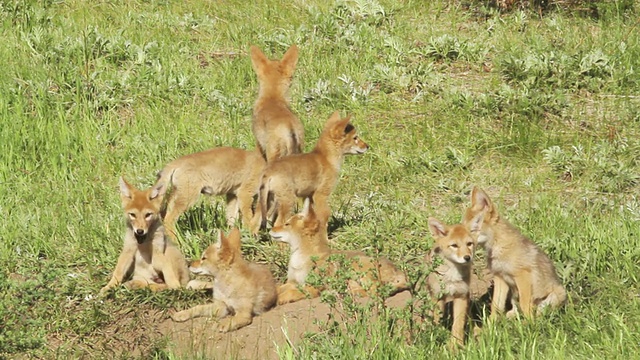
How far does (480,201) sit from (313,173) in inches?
79.8

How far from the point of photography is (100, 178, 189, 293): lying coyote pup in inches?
332

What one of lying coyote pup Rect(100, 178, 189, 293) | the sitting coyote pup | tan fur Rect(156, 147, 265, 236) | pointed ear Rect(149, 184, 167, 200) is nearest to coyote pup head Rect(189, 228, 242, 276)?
lying coyote pup Rect(100, 178, 189, 293)

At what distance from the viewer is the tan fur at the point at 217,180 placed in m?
9.38

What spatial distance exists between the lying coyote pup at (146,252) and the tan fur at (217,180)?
0.48 metres

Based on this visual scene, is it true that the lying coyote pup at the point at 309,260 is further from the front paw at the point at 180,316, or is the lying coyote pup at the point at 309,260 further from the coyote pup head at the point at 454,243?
the coyote pup head at the point at 454,243

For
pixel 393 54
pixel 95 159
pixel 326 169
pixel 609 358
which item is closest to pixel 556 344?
pixel 609 358

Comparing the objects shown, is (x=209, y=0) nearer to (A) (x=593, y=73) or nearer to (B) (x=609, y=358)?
(A) (x=593, y=73)

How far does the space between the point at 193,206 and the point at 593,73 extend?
5208 mm

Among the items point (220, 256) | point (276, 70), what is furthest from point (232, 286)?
point (276, 70)

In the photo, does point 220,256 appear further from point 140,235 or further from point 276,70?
point 276,70

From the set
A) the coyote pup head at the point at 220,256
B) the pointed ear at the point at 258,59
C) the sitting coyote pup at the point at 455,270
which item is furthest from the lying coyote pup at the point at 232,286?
A: the pointed ear at the point at 258,59

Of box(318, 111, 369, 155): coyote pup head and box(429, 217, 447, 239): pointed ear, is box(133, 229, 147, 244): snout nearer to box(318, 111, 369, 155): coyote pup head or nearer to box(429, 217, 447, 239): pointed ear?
box(318, 111, 369, 155): coyote pup head

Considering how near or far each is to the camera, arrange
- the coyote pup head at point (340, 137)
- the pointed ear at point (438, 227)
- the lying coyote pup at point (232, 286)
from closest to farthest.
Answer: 1. the pointed ear at point (438, 227)
2. the lying coyote pup at point (232, 286)
3. the coyote pup head at point (340, 137)

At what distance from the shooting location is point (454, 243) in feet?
24.2
